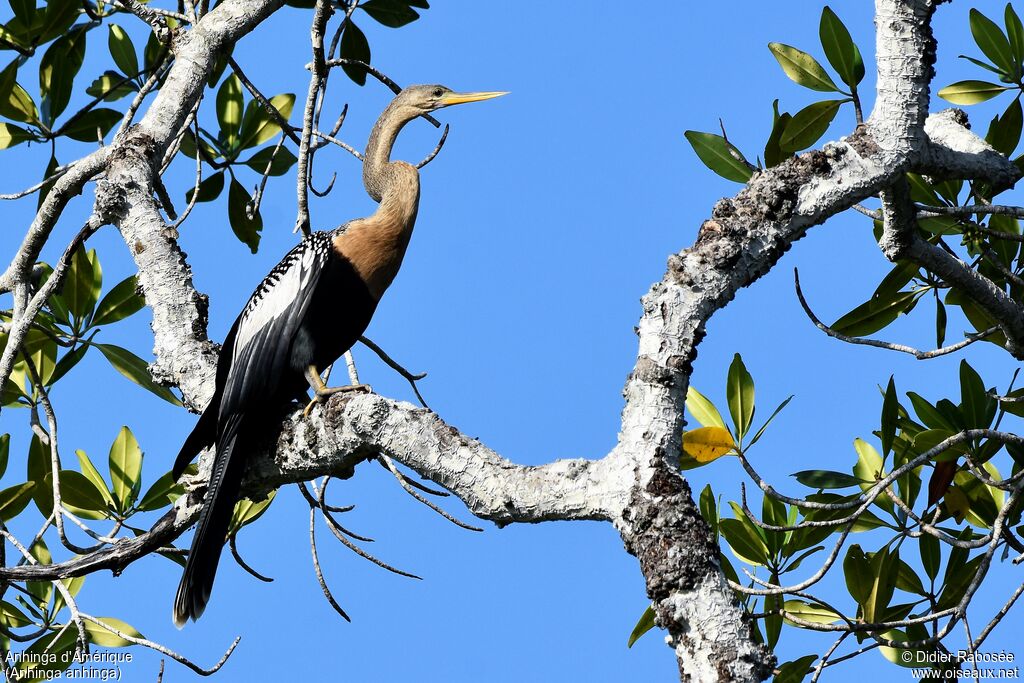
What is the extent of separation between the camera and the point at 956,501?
324cm

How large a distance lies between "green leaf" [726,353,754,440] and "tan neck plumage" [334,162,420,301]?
1.31 metres

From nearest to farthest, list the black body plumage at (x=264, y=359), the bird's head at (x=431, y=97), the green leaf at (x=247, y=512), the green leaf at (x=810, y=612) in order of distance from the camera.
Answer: the black body plumage at (x=264, y=359) → the green leaf at (x=810, y=612) → the green leaf at (x=247, y=512) → the bird's head at (x=431, y=97)

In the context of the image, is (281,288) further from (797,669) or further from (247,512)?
(797,669)

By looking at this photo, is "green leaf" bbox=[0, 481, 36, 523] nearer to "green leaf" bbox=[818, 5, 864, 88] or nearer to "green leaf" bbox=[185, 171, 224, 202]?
"green leaf" bbox=[185, 171, 224, 202]

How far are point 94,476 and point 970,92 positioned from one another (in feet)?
11.6

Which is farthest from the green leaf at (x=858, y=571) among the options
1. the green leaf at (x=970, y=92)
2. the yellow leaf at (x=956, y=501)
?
the green leaf at (x=970, y=92)

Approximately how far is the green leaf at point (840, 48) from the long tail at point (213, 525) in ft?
7.10

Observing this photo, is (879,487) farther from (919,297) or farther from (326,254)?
(326,254)

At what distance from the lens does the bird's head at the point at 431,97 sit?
4.11 meters

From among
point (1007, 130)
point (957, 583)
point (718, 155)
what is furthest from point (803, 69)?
point (957, 583)

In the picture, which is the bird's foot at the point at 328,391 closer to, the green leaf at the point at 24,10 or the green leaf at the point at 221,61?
the green leaf at the point at 221,61

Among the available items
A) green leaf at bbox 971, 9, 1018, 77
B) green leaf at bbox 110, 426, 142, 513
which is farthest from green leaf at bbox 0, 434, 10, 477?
green leaf at bbox 971, 9, 1018, 77

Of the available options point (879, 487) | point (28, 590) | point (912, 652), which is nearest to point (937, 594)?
point (912, 652)

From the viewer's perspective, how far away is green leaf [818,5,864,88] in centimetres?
312
